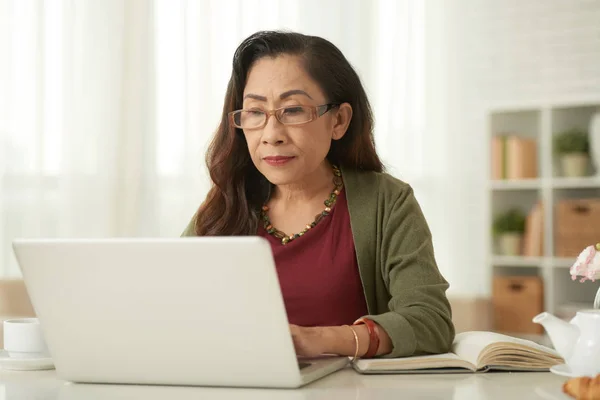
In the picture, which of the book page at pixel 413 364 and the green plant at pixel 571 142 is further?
the green plant at pixel 571 142

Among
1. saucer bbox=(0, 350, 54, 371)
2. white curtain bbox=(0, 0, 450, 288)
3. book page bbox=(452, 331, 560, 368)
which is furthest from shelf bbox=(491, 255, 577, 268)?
saucer bbox=(0, 350, 54, 371)

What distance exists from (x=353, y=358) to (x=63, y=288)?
500 mm

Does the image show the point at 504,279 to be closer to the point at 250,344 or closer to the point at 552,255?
the point at 552,255

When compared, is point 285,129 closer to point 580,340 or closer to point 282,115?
point 282,115

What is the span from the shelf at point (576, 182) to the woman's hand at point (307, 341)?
3.38 m

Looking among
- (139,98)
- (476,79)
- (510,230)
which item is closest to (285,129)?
(139,98)

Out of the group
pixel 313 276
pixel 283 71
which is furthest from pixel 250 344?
pixel 283 71

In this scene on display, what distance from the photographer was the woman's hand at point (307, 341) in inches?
51.9

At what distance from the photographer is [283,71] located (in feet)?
5.84

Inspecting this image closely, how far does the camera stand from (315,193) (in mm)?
1905

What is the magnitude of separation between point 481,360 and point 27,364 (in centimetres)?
75

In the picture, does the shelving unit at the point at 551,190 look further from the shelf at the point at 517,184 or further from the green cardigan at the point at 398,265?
the green cardigan at the point at 398,265

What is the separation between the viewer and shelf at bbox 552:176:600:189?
173 inches

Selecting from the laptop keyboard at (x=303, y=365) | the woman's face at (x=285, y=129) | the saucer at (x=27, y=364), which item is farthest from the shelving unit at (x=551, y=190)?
the saucer at (x=27, y=364)
